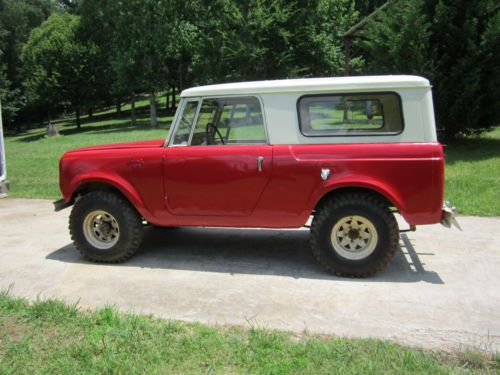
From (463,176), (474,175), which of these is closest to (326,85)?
(463,176)

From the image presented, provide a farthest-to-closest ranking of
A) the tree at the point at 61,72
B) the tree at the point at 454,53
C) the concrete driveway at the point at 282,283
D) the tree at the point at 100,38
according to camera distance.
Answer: the tree at the point at 100,38
the tree at the point at 61,72
the tree at the point at 454,53
the concrete driveway at the point at 282,283

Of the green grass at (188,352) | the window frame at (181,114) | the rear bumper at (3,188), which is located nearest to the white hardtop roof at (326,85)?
the window frame at (181,114)

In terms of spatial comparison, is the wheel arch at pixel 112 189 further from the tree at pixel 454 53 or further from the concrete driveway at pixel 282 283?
the tree at pixel 454 53

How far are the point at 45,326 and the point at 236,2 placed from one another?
26.0 m

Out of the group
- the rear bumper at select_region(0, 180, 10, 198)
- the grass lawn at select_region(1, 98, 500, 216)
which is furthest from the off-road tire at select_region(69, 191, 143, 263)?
the rear bumper at select_region(0, 180, 10, 198)

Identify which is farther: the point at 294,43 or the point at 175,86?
the point at 175,86

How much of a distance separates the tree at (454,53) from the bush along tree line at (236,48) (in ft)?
0.08

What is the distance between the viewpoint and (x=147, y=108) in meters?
49.7

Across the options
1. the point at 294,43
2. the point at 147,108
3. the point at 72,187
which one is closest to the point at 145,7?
A: the point at 294,43

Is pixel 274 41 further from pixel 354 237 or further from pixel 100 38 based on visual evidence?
pixel 354 237

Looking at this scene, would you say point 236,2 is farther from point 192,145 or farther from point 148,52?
point 192,145

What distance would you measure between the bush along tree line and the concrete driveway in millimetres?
5788

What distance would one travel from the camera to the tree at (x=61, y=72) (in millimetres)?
35500

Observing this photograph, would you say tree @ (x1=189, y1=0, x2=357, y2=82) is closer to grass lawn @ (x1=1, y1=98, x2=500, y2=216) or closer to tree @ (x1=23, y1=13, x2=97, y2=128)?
tree @ (x1=23, y1=13, x2=97, y2=128)
